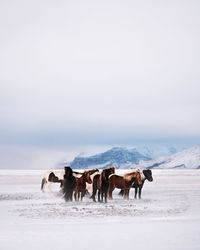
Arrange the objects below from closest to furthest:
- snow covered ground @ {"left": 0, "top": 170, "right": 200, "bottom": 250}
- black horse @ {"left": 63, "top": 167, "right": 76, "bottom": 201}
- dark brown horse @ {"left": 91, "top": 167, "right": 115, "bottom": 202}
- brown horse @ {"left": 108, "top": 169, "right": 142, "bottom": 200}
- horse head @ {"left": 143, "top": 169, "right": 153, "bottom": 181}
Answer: snow covered ground @ {"left": 0, "top": 170, "right": 200, "bottom": 250}
dark brown horse @ {"left": 91, "top": 167, "right": 115, "bottom": 202}
black horse @ {"left": 63, "top": 167, "right": 76, "bottom": 201}
brown horse @ {"left": 108, "top": 169, "right": 142, "bottom": 200}
horse head @ {"left": 143, "top": 169, "right": 153, "bottom": 181}

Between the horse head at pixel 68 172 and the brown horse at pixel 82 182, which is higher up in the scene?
the horse head at pixel 68 172

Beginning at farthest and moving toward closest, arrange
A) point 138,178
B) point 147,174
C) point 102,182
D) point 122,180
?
point 147,174 < point 138,178 < point 122,180 < point 102,182

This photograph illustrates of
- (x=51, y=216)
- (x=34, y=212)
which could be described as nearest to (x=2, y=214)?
(x=34, y=212)

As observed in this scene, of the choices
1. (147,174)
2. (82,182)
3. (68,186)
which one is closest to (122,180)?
(82,182)

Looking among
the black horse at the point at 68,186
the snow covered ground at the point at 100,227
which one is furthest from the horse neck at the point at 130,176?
the snow covered ground at the point at 100,227

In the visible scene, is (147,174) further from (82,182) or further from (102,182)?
(102,182)

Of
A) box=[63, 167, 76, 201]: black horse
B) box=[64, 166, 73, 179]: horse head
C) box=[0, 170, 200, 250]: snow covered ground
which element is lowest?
box=[0, 170, 200, 250]: snow covered ground

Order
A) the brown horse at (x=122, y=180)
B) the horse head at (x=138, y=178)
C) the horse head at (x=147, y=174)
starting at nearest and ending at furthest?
1. the brown horse at (x=122, y=180)
2. the horse head at (x=138, y=178)
3. the horse head at (x=147, y=174)

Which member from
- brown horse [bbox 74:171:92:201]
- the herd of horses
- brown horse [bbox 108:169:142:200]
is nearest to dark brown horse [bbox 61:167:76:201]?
the herd of horses

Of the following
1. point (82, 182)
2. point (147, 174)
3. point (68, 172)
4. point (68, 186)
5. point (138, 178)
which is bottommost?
point (68, 186)

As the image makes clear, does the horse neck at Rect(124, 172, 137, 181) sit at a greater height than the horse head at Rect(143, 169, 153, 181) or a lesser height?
lesser

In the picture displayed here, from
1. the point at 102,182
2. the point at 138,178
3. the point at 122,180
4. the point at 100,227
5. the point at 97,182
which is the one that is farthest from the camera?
the point at 138,178

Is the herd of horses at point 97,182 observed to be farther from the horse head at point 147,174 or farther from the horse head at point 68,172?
the horse head at point 147,174

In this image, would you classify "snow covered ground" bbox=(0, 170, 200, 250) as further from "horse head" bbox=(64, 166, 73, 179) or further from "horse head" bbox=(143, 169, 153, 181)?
"horse head" bbox=(143, 169, 153, 181)
